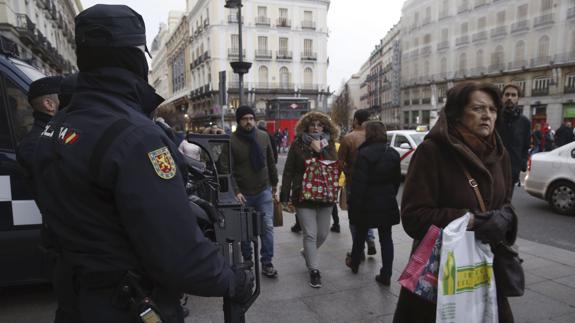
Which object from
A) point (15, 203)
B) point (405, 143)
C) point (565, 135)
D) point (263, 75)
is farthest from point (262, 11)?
point (15, 203)

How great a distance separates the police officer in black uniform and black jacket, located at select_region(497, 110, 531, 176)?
14.9ft

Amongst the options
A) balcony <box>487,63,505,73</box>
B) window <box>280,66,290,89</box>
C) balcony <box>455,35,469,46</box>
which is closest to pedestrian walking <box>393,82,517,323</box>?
window <box>280,66,290,89</box>

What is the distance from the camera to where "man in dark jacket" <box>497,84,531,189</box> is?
472 cm

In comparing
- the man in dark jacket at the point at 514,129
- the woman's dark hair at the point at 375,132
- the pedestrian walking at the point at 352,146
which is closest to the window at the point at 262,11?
the pedestrian walking at the point at 352,146

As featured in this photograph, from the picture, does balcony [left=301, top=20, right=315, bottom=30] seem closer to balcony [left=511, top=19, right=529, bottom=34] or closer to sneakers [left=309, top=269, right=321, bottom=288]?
balcony [left=511, top=19, right=529, bottom=34]

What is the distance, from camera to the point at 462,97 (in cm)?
224

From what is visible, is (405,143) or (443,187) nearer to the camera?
(443,187)

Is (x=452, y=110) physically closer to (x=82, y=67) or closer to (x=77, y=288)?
(x=82, y=67)

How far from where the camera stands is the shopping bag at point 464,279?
1943mm

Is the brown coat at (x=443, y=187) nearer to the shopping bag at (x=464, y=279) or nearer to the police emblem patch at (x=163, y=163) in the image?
the shopping bag at (x=464, y=279)

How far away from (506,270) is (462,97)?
1003mm

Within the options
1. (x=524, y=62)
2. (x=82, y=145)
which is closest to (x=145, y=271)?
(x=82, y=145)

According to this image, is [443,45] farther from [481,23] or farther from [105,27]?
[105,27]

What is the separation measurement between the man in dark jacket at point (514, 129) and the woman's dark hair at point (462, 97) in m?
2.73
